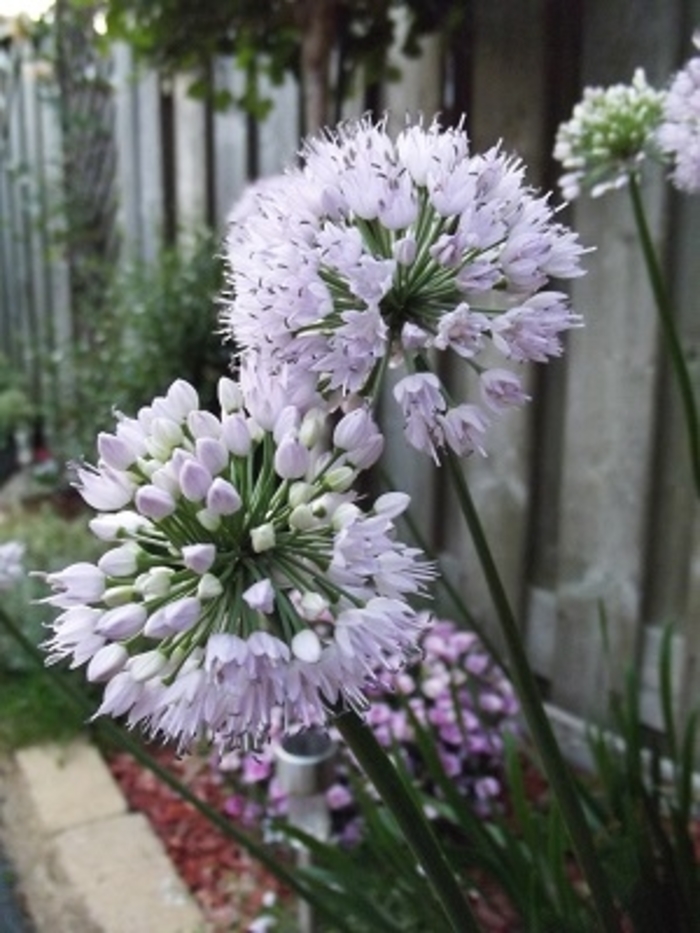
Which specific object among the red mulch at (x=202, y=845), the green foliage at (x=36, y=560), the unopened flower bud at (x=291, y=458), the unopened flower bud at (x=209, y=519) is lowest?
the red mulch at (x=202, y=845)

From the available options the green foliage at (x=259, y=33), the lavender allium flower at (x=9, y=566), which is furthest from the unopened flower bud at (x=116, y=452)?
the green foliage at (x=259, y=33)

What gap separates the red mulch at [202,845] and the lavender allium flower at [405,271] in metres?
1.21

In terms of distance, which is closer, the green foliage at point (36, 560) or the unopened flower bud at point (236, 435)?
the unopened flower bud at point (236, 435)

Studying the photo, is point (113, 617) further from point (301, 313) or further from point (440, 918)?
point (440, 918)

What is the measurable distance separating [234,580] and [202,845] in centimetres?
154

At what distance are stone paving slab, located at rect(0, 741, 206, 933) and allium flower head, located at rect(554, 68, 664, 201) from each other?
130 centimetres

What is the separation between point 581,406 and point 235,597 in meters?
1.62

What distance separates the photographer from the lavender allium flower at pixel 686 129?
1259 millimetres

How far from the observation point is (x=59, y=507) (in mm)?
4418

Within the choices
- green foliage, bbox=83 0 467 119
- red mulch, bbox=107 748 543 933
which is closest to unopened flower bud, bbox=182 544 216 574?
red mulch, bbox=107 748 543 933

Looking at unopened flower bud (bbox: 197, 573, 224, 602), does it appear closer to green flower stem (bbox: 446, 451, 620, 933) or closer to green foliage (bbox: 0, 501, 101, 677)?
green flower stem (bbox: 446, 451, 620, 933)

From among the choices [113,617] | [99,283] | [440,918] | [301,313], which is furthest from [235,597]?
[99,283]

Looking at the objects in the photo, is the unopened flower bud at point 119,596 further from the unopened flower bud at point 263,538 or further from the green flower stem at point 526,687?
the green flower stem at point 526,687

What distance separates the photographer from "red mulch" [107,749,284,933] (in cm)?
192
